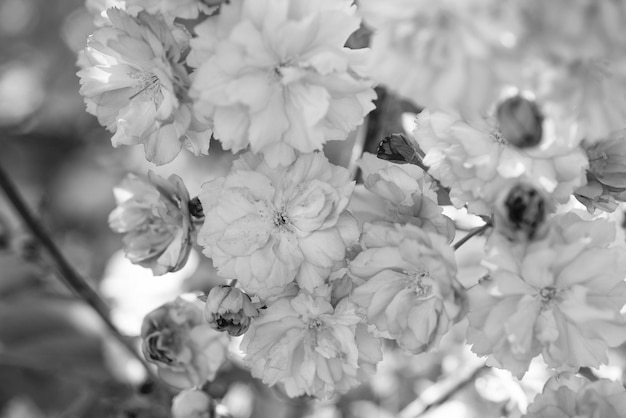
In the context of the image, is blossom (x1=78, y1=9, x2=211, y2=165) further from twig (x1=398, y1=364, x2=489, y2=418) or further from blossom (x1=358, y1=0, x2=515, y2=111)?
twig (x1=398, y1=364, x2=489, y2=418)

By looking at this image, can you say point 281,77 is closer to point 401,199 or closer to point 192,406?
point 401,199

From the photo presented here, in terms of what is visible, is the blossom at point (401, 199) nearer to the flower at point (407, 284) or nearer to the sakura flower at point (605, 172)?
the flower at point (407, 284)

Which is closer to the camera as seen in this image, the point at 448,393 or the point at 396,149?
the point at 396,149

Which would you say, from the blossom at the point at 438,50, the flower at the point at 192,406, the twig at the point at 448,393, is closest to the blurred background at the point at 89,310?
the twig at the point at 448,393

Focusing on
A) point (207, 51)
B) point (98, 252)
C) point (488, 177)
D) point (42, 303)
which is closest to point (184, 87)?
point (207, 51)

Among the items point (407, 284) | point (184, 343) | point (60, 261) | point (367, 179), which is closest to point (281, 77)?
point (367, 179)

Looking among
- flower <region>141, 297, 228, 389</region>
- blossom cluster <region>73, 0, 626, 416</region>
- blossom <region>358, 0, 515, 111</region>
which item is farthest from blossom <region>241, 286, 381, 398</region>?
blossom <region>358, 0, 515, 111</region>
